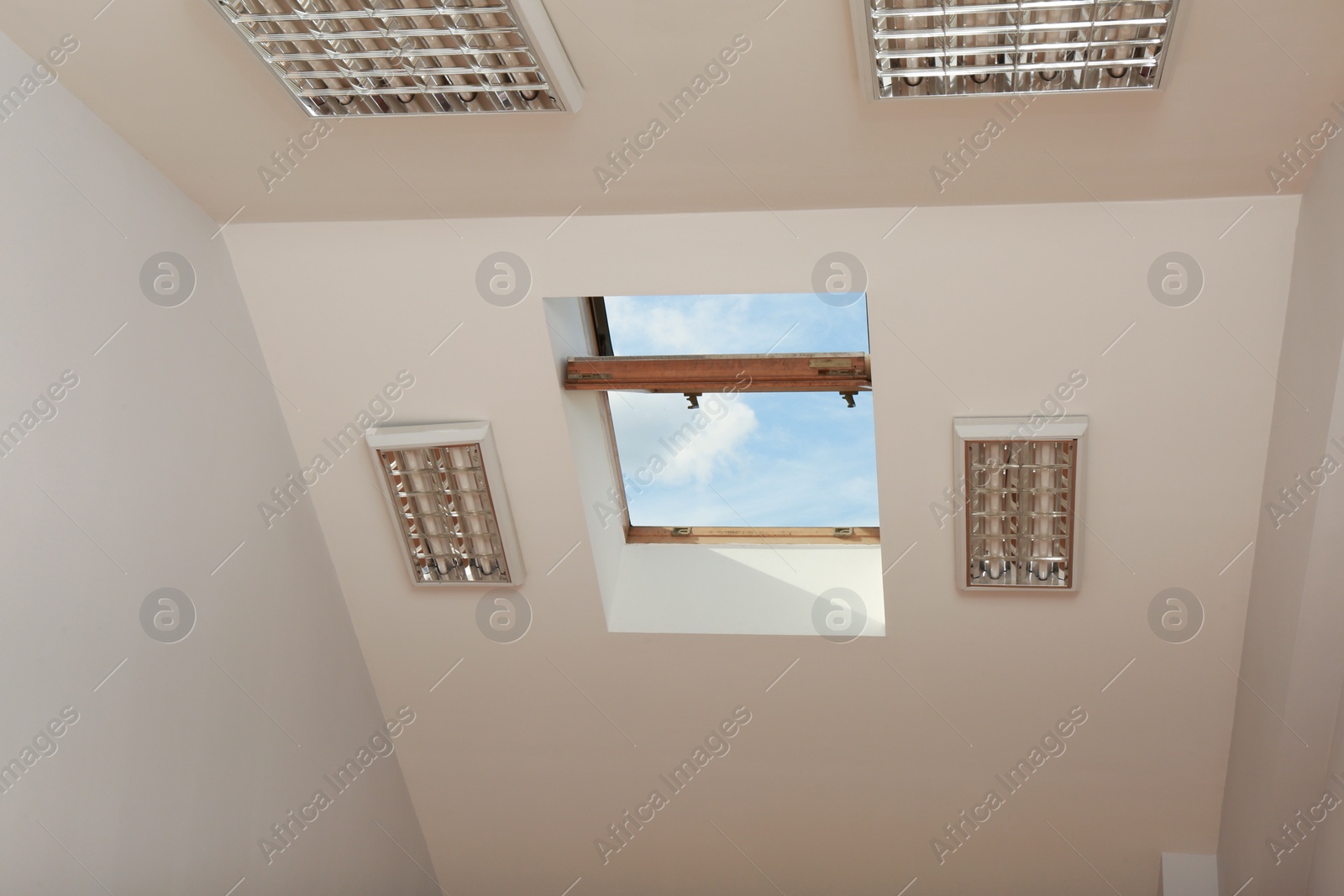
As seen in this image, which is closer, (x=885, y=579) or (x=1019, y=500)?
(x=1019, y=500)

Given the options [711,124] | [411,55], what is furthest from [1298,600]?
[411,55]

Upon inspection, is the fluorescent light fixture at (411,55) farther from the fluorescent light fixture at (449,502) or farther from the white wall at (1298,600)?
the white wall at (1298,600)

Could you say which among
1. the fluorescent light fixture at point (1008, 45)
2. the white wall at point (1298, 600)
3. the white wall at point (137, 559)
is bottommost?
the white wall at point (137, 559)

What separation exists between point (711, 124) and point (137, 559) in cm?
192

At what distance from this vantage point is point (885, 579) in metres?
3.45

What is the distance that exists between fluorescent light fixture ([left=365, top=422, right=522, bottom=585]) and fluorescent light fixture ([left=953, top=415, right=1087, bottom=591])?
1485 mm

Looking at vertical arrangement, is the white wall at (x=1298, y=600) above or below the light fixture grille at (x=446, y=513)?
above

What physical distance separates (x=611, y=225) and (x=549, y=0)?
0.81m

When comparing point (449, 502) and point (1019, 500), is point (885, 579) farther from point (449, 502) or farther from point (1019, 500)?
point (449, 502)

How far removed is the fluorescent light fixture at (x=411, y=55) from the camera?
232cm

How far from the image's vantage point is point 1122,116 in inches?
98.2

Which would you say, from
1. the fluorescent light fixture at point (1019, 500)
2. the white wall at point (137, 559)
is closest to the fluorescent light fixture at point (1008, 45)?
the fluorescent light fixture at point (1019, 500)

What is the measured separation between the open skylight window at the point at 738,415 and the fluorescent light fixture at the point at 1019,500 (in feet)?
1.52

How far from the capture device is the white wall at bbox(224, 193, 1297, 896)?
2939 mm
